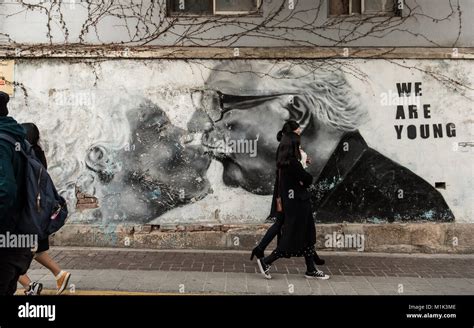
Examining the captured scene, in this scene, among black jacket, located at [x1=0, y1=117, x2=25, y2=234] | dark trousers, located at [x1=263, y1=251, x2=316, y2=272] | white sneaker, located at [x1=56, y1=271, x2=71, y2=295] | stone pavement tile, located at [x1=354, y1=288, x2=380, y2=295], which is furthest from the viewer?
dark trousers, located at [x1=263, y1=251, x2=316, y2=272]

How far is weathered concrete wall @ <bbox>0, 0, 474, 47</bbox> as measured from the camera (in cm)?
820

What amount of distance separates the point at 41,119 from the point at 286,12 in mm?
4581

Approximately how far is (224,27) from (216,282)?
14.4 ft

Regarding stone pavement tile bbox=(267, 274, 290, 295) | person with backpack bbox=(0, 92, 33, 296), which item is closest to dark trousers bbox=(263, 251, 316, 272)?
stone pavement tile bbox=(267, 274, 290, 295)

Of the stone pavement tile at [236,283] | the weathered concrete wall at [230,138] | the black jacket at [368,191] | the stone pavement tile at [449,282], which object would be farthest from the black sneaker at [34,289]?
the stone pavement tile at [449,282]

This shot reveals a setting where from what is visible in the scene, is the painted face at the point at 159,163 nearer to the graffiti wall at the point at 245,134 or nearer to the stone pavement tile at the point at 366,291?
the graffiti wall at the point at 245,134

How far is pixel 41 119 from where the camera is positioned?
823cm

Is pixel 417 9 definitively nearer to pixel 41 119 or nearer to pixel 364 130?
pixel 364 130

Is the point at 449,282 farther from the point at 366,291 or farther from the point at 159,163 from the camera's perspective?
the point at 159,163

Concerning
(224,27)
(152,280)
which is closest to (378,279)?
(152,280)

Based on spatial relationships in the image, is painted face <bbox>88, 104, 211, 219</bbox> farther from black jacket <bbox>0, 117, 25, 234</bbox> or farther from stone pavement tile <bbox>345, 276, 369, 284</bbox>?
black jacket <bbox>0, 117, 25, 234</bbox>

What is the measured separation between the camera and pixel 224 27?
27.1 feet

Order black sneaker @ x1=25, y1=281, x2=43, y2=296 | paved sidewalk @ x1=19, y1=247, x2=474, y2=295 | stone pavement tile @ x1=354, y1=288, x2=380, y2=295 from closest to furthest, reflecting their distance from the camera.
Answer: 1. black sneaker @ x1=25, y1=281, x2=43, y2=296
2. stone pavement tile @ x1=354, y1=288, x2=380, y2=295
3. paved sidewalk @ x1=19, y1=247, x2=474, y2=295

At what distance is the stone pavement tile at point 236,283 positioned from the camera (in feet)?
19.5
